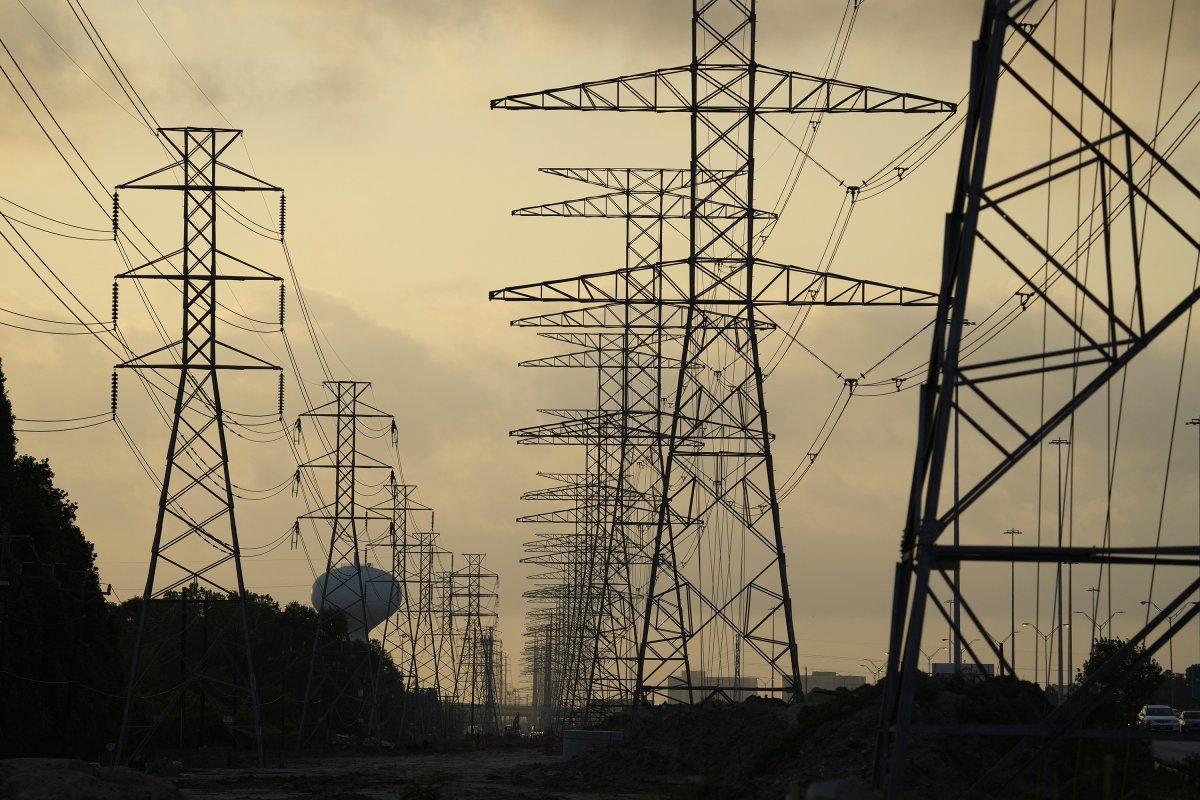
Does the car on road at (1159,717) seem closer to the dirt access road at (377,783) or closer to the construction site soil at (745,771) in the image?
the dirt access road at (377,783)

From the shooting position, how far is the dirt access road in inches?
1337

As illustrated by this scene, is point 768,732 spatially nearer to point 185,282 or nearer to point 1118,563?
point 185,282

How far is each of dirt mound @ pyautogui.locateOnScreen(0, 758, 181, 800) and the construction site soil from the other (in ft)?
0.10

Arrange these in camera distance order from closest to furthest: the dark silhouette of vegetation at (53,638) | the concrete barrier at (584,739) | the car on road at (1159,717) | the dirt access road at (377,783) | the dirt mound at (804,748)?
the dirt mound at (804,748), the dirt access road at (377,783), the dark silhouette of vegetation at (53,638), the concrete barrier at (584,739), the car on road at (1159,717)

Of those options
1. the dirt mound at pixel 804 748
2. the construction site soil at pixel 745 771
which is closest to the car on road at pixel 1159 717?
the construction site soil at pixel 745 771

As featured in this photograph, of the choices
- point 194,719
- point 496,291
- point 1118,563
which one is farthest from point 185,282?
point 194,719

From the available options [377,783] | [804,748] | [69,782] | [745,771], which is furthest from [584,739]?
[69,782]

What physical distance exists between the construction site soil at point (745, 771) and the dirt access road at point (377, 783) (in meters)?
0.05

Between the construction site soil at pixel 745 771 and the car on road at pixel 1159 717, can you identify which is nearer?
the construction site soil at pixel 745 771

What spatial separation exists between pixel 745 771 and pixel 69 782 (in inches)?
481

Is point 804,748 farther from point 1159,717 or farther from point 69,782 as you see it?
point 1159,717

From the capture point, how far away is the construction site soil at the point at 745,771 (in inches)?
972

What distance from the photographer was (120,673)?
2367 inches

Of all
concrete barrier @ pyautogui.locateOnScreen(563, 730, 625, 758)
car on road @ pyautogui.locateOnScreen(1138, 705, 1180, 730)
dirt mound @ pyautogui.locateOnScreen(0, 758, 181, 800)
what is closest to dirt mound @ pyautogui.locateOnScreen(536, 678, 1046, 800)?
concrete barrier @ pyautogui.locateOnScreen(563, 730, 625, 758)
